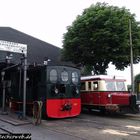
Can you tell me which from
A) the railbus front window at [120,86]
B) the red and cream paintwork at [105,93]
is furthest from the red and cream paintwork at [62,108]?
the railbus front window at [120,86]

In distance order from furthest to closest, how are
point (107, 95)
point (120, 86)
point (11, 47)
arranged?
point (120, 86) < point (107, 95) < point (11, 47)

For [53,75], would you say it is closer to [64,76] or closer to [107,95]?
[64,76]

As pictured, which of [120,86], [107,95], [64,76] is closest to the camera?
[64,76]

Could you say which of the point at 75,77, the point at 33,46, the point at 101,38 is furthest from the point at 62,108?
the point at 33,46

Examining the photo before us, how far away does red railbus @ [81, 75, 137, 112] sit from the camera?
613 inches

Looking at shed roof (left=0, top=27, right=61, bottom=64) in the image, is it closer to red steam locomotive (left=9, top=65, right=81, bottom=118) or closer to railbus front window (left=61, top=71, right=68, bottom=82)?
red steam locomotive (left=9, top=65, right=81, bottom=118)

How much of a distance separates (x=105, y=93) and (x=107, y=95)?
0.16 m

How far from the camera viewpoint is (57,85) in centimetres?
1439

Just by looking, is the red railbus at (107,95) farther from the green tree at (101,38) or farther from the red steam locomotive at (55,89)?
the green tree at (101,38)

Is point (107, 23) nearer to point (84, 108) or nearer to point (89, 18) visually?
point (89, 18)

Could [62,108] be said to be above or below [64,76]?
below

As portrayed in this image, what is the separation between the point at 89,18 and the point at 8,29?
8351mm

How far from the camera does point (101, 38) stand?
2333cm

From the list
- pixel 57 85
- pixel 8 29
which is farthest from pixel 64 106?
pixel 8 29
